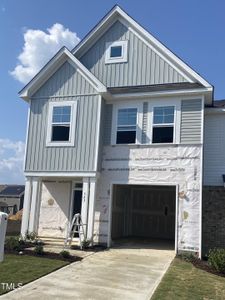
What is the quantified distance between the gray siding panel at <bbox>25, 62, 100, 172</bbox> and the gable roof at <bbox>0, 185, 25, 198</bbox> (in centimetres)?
2965

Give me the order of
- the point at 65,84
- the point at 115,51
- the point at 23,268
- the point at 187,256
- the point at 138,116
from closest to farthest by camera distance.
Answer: the point at 23,268 → the point at 187,256 → the point at 138,116 → the point at 65,84 → the point at 115,51

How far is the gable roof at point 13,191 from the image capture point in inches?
1759

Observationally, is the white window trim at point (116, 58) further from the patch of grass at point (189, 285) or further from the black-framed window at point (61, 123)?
the patch of grass at point (189, 285)

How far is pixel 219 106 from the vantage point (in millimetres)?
16438

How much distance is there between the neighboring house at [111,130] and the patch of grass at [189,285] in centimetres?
318

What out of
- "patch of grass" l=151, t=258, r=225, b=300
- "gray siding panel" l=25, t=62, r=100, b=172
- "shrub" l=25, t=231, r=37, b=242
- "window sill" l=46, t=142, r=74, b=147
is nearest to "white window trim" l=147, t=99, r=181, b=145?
"gray siding panel" l=25, t=62, r=100, b=172

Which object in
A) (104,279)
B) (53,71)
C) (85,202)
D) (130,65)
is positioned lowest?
(104,279)

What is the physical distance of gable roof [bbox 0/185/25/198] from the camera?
44688 mm

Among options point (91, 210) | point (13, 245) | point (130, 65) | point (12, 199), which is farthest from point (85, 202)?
point (12, 199)

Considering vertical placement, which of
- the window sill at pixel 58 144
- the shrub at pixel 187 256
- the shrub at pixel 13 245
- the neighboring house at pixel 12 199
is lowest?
the shrub at pixel 187 256

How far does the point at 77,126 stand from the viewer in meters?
15.6

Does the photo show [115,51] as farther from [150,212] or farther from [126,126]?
[150,212]

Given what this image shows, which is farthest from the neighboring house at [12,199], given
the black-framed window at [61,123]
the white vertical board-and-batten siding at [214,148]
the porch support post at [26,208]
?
the white vertical board-and-batten siding at [214,148]

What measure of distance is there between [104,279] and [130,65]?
9980 millimetres
